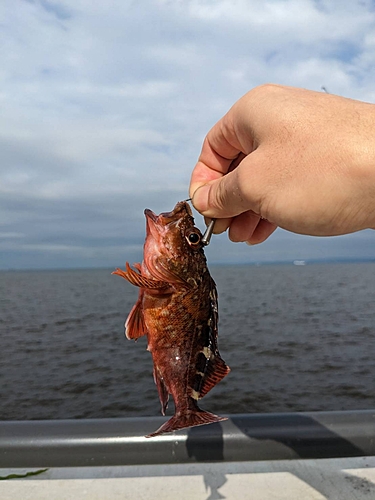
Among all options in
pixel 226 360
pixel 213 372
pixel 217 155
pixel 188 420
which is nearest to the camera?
pixel 188 420

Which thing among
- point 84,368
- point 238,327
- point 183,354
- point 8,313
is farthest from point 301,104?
point 8,313

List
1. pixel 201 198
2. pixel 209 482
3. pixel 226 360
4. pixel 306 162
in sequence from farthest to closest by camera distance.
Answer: pixel 226 360 < pixel 209 482 < pixel 201 198 < pixel 306 162

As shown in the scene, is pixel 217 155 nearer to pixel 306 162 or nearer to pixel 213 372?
pixel 306 162

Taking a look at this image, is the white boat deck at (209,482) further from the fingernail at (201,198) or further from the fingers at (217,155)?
the fingers at (217,155)

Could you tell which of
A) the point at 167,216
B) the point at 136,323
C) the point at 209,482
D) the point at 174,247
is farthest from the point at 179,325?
the point at 209,482

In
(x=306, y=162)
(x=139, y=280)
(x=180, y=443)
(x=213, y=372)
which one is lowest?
(x=180, y=443)

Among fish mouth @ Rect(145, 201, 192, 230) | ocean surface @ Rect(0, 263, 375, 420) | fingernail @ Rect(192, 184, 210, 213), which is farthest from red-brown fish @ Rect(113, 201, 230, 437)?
ocean surface @ Rect(0, 263, 375, 420)
